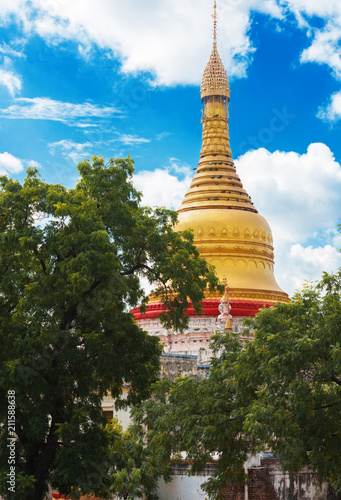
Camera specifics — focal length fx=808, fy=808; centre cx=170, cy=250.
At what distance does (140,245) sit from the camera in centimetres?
2177

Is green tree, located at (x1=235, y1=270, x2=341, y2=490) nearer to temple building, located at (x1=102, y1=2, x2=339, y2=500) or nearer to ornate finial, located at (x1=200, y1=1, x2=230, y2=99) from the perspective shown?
temple building, located at (x1=102, y1=2, x2=339, y2=500)

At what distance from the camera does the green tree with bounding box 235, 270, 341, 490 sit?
63.8 feet

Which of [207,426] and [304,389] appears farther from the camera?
[207,426]

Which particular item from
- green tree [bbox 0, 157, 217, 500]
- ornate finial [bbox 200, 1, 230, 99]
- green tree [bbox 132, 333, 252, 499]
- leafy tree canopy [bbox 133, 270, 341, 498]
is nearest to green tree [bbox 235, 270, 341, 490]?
leafy tree canopy [bbox 133, 270, 341, 498]

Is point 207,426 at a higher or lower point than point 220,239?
lower

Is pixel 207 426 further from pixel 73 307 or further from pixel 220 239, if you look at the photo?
pixel 220 239

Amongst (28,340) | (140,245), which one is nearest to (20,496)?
(28,340)

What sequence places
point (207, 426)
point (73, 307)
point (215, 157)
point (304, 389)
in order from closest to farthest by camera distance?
point (304, 389) → point (73, 307) → point (207, 426) → point (215, 157)

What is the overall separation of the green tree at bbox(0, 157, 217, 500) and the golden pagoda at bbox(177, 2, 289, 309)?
29057 mm

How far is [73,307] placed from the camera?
20.4 metres

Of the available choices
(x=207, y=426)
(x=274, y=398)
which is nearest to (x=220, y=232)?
(x=207, y=426)

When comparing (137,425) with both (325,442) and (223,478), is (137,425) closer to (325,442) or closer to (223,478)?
(223,478)

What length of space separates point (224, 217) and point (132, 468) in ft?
102

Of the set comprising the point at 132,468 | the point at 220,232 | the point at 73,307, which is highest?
the point at 220,232
